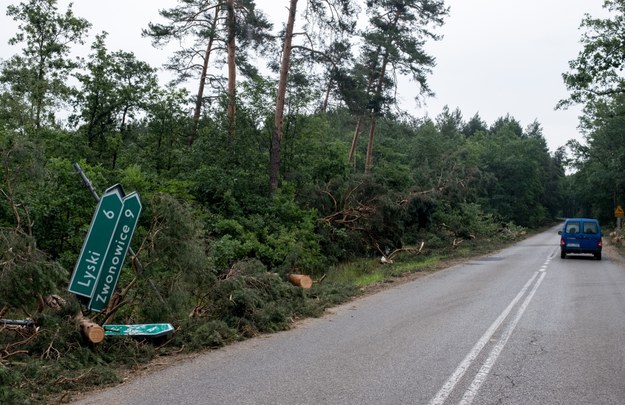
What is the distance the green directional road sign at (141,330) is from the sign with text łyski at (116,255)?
0.40 m

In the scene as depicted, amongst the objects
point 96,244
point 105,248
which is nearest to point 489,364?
point 105,248

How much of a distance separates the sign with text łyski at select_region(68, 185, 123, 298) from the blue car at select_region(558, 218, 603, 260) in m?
23.6

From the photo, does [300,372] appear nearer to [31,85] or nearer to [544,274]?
[544,274]

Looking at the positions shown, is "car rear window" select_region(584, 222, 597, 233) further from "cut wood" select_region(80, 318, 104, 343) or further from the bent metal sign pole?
"cut wood" select_region(80, 318, 104, 343)

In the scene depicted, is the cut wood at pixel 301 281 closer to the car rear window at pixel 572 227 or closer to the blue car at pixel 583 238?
the blue car at pixel 583 238

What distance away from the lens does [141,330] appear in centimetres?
784

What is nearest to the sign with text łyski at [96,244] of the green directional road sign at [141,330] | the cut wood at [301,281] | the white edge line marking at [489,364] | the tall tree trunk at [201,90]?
the green directional road sign at [141,330]

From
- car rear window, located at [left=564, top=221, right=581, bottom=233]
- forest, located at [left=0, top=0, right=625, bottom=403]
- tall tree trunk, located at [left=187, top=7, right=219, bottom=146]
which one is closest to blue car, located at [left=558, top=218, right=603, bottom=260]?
car rear window, located at [left=564, top=221, right=581, bottom=233]

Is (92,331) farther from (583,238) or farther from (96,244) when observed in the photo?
(583,238)

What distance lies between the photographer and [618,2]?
27.5 m

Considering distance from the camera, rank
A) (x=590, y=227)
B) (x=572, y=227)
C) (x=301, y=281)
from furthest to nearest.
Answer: (x=572, y=227) → (x=590, y=227) → (x=301, y=281)

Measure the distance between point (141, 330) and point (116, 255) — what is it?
44.0 inches

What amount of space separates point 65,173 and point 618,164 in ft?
165

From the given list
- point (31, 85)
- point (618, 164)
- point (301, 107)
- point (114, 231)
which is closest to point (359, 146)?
point (618, 164)
